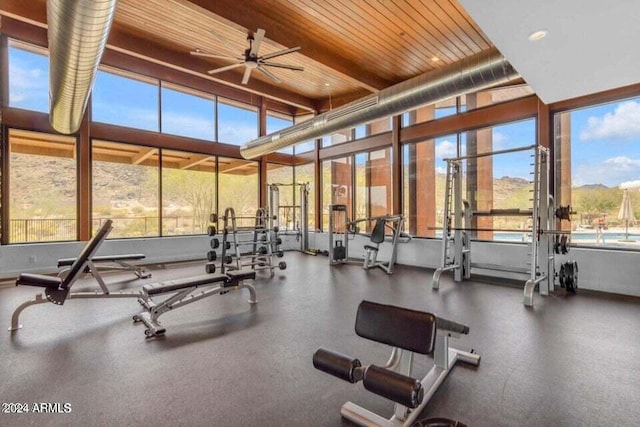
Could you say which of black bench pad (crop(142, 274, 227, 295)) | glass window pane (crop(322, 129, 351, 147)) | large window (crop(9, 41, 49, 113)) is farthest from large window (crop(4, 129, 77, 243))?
glass window pane (crop(322, 129, 351, 147))

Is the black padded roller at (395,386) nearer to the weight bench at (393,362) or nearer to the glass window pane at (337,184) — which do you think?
the weight bench at (393,362)

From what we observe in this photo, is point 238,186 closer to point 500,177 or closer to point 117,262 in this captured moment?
point 117,262

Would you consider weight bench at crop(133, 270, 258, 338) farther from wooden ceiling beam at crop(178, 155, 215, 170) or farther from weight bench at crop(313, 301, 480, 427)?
wooden ceiling beam at crop(178, 155, 215, 170)

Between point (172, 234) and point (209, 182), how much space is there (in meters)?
1.58

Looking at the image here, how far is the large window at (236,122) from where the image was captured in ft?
27.2

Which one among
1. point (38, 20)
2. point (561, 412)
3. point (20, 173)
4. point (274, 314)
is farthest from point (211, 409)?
point (20, 173)

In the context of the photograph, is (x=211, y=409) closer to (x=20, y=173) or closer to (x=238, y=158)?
(x=20, y=173)

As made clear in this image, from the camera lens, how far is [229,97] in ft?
27.1

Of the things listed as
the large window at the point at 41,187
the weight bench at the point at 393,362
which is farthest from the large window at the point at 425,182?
the large window at the point at 41,187

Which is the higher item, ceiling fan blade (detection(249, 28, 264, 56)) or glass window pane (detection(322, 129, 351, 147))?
ceiling fan blade (detection(249, 28, 264, 56))

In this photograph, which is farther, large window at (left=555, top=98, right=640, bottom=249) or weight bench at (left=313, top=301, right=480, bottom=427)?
large window at (left=555, top=98, right=640, bottom=249)

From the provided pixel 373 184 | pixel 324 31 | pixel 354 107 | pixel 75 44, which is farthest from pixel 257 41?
pixel 373 184

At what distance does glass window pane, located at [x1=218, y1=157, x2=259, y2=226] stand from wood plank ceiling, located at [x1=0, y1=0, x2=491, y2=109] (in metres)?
2.48

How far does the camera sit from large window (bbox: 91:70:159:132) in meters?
6.51
